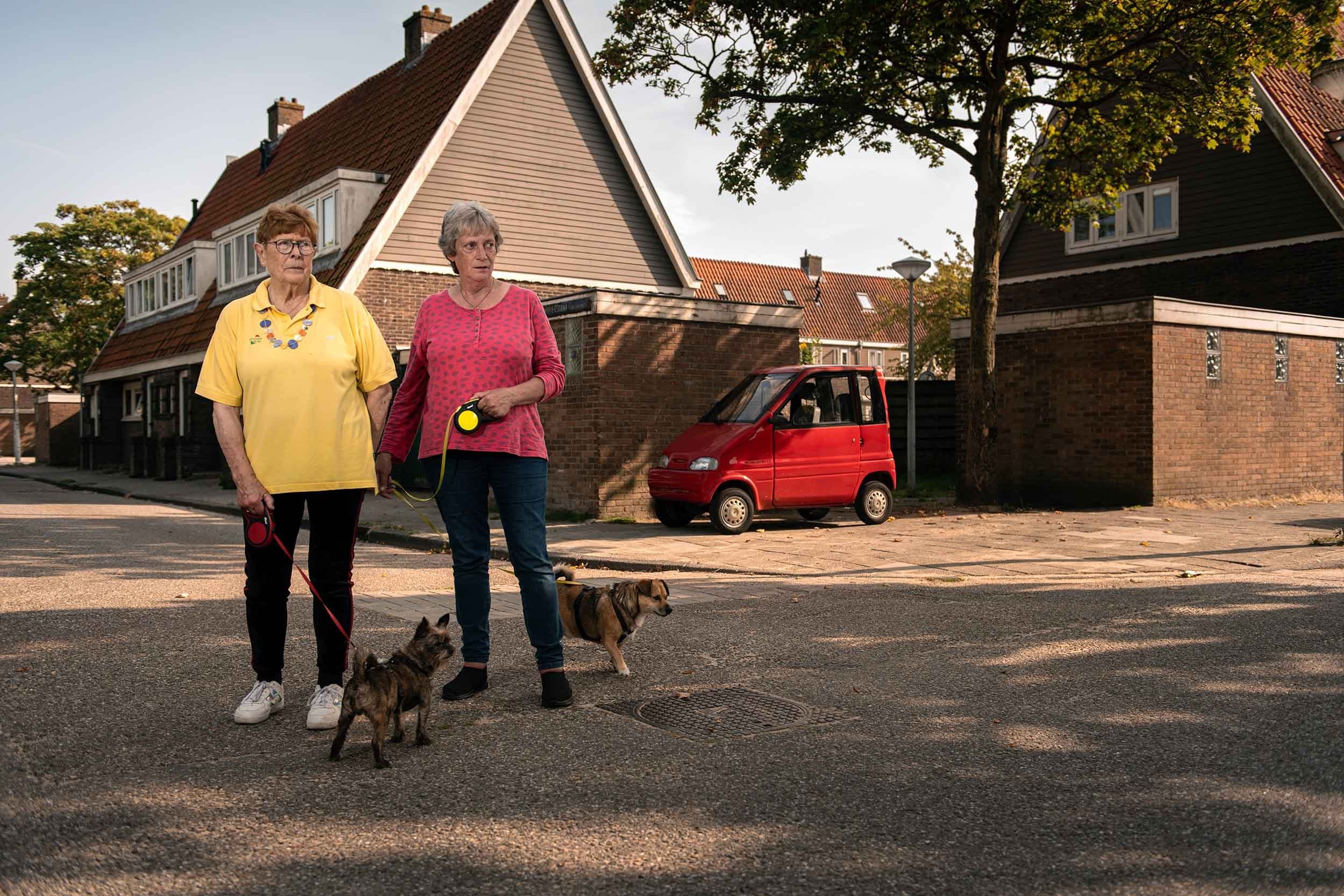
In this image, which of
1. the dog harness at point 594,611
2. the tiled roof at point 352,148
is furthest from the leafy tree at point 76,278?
the dog harness at point 594,611

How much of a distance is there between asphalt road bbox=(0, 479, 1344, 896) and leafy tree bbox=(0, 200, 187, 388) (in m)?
43.4

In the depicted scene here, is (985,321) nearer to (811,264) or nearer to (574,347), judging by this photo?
(574,347)

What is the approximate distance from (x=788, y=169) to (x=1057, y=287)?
1256 cm

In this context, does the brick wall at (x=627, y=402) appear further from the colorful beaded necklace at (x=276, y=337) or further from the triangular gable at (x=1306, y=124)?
the colorful beaded necklace at (x=276, y=337)

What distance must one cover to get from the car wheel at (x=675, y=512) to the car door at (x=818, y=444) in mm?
1022

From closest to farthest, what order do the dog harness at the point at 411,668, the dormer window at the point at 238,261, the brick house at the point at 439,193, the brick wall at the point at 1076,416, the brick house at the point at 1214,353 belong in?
the dog harness at the point at 411,668
the brick wall at the point at 1076,416
the brick house at the point at 1214,353
the brick house at the point at 439,193
the dormer window at the point at 238,261

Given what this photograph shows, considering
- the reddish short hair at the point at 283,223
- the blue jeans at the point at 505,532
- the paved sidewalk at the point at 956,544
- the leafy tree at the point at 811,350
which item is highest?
the leafy tree at the point at 811,350

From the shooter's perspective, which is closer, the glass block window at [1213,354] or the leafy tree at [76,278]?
the glass block window at [1213,354]

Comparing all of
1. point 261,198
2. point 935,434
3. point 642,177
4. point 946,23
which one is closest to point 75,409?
point 261,198

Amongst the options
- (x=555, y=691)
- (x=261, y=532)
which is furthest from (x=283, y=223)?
(x=555, y=691)

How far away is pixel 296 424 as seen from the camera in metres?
4.36

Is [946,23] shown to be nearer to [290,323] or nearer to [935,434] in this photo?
[935,434]

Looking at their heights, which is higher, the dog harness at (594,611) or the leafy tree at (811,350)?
the leafy tree at (811,350)

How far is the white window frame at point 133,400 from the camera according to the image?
104 feet
